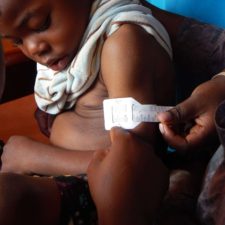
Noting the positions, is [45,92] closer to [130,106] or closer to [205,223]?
[130,106]

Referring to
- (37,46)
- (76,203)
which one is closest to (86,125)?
(37,46)

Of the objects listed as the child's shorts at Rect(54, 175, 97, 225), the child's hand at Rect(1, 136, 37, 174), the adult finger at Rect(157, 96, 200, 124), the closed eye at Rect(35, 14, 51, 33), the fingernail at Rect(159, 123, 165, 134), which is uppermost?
the closed eye at Rect(35, 14, 51, 33)

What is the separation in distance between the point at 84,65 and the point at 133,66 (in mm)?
136

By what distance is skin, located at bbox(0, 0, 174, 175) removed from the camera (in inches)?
34.3

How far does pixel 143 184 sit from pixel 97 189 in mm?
65

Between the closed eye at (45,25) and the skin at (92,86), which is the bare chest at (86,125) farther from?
the closed eye at (45,25)

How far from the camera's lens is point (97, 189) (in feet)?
2.34

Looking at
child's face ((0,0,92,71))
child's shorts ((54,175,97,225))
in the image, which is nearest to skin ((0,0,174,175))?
child's face ((0,0,92,71))

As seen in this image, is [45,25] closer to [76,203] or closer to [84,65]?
[84,65]

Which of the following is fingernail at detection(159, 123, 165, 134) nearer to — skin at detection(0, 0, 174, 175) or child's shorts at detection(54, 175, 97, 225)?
skin at detection(0, 0, 174, 175)

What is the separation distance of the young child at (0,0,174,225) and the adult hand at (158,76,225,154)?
34mm

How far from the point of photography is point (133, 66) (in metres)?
0.86

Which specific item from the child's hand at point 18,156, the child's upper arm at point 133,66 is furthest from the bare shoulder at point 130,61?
the child's hand at point 18,156

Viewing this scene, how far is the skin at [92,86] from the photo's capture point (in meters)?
0.87
